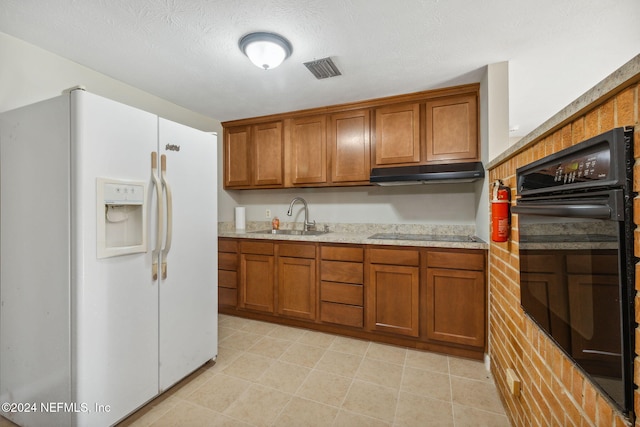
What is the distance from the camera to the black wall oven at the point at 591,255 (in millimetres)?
611

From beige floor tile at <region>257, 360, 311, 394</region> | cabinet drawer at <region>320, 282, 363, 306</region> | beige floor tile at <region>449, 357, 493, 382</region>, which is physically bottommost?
beige floor tile at <region>449, 357, 493, 382</region>

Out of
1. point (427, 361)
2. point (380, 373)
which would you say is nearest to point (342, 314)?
point (380, 373)

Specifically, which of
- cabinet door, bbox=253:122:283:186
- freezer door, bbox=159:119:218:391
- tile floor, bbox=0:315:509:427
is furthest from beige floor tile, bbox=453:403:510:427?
cabinet door, bbox=253:122:283:186

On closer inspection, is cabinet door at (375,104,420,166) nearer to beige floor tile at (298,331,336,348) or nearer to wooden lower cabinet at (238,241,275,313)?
wooden lower cabinet at (238,241,275,313)

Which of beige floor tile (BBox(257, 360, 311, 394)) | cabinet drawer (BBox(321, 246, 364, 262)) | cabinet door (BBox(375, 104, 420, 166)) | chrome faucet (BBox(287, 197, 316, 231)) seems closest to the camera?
beige floor tile (BBox(257, 360, 311, 394))

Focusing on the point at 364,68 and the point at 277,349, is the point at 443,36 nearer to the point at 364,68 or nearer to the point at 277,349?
the point at 364,68

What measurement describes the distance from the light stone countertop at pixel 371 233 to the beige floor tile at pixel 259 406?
131cm

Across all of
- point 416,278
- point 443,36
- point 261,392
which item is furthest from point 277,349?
point 443,36

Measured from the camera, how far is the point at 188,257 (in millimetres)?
1937

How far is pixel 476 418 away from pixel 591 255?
1.40 metres

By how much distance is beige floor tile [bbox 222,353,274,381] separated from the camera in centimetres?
204

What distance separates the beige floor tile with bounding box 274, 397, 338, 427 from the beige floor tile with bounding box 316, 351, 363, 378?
38cm

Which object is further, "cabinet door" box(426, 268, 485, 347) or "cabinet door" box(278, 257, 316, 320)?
"cabinet door" box(278, 257, 316, 320)

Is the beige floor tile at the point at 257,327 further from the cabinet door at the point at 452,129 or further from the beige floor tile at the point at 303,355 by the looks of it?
the cabinet door at the point at 452,129
